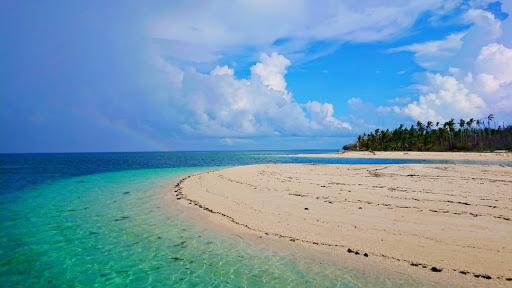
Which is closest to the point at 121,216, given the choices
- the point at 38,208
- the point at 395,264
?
the point at 38,208

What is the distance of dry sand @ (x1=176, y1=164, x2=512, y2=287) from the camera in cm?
1264

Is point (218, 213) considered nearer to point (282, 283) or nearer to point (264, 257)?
point (264, 257)

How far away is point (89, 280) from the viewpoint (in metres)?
11.8

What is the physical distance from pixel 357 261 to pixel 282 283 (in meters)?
3.57

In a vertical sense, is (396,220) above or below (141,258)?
above

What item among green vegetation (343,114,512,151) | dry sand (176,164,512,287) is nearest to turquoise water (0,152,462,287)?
dry sand (176,164,512,287)

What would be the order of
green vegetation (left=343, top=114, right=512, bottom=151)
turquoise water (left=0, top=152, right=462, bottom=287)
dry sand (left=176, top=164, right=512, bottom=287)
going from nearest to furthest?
turquoise water (left=0, top=152, right=462, bottom=287)
dry sand (left=176, top=164, right=512, bottom=287)
green vegetation (left=343, top=114, right=512, bottom=151)

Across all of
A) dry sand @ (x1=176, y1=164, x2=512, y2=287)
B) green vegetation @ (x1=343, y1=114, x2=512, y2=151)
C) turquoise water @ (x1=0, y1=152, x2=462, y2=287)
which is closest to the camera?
turquoise water @ (x1=0, y1=152, x2=462, y2=287)

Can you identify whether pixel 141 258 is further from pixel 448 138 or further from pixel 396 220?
pixel 448 138

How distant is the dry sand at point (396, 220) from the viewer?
41.5 ft

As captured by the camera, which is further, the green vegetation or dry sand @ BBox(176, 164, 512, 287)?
the green vegetation

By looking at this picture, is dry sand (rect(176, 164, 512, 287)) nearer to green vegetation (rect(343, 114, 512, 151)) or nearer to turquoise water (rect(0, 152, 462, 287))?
turquoise water (rect(0, 152, 462, 287))

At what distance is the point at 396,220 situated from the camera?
60.1 ft

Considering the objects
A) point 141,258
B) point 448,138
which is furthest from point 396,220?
point 448,138
